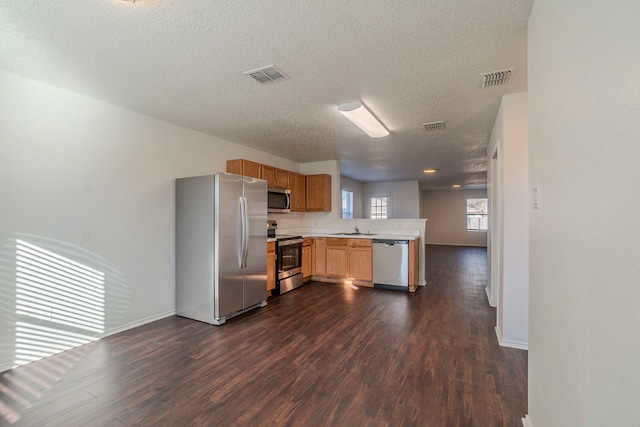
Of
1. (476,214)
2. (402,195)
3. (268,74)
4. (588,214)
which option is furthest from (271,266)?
(476,214)

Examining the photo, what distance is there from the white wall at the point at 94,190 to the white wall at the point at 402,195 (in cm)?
764

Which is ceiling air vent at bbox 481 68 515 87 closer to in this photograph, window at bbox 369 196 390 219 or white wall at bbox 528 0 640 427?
white wall at bbox 528 0 640 427

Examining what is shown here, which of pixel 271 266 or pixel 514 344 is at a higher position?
pixel 271 266

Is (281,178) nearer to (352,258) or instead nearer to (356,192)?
(352,258)

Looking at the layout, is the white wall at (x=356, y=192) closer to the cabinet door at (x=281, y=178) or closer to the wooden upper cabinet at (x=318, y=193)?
the wooden upper cabinet at (x=318, y=193)

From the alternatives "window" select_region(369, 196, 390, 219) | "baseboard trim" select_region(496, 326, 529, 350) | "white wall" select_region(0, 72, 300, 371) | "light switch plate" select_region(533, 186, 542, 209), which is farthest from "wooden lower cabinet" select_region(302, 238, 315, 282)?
"window" select_region(369, 196, 390, 219)

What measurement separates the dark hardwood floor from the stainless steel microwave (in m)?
2.01

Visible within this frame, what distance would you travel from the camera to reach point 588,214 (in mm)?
925

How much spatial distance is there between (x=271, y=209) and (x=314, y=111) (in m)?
2.12

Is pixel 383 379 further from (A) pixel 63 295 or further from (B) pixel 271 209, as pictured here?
(B) pixel 271 209

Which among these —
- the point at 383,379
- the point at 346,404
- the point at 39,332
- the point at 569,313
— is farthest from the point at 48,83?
the point at 569,313

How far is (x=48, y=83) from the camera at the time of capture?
2.63m

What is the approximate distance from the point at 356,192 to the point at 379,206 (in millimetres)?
1169

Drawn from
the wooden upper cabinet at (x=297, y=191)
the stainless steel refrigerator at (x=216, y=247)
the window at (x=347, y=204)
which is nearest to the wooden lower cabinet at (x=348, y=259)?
the wooden upper cabinet at (x=297, y=191)
